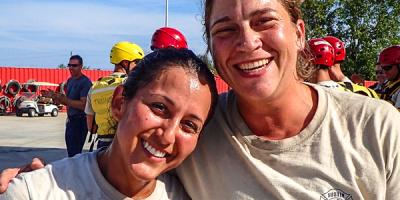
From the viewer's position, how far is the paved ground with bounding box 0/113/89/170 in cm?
1273

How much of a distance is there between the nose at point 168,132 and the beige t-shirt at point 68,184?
0.26 metres

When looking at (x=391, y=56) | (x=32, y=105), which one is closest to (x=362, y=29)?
(x=32, y=105)

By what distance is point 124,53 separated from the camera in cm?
659

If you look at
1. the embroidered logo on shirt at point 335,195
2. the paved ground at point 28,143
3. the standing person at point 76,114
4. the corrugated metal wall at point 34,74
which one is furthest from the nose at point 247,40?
the corrugated metal wall at point 34,74

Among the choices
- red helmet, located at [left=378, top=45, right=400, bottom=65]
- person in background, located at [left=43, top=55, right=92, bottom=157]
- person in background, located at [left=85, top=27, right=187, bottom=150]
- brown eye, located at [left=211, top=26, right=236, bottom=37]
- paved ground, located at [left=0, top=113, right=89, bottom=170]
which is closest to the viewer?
brown eye, located at [left=211, top=26, right=236, bottom=37]

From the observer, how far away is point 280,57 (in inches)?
84.0

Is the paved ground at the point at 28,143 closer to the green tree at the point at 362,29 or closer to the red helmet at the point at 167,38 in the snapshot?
the red helmet at the point at 167,38

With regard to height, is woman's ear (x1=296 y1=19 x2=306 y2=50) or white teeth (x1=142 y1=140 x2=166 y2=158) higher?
woman's ear (x1=296 y1=19 x2=306 y2=50)

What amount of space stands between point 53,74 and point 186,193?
114ft

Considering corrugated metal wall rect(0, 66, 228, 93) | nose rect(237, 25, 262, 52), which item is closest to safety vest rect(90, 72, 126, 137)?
nose rect(237, 25, 262, 52)

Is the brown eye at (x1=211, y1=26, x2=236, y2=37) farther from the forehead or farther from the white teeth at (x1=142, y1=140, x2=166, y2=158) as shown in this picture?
the white teeth at (x1=142, y1=140, x2=166, y2=158)

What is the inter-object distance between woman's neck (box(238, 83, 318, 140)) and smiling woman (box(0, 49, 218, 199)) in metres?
0.22

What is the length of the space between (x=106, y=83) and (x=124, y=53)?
2.64ft

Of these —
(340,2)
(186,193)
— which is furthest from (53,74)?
(186,193)
